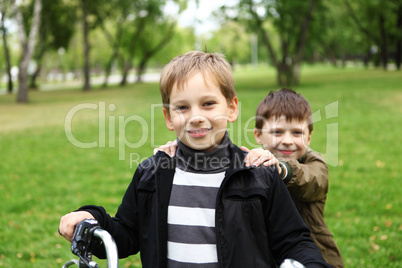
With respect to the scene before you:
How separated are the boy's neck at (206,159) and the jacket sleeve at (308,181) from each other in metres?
0.56

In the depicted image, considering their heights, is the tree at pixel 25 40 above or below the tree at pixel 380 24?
below

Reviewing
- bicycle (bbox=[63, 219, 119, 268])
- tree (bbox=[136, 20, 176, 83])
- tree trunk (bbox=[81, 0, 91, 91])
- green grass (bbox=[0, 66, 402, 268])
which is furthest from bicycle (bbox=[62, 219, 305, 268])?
tree (bbox=[136, 20, 176, 83])

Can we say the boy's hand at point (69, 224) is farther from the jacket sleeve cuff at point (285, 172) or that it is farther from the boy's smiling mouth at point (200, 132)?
the jacket sleeve cuff at point (285, 172)

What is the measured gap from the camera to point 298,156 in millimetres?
2820

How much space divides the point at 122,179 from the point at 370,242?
4.25 m

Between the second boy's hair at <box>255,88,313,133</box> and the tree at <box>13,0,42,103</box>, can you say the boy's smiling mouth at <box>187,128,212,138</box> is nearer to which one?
the second boy's hair at <box>255,88,313,133</box>

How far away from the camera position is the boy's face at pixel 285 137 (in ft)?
9.18

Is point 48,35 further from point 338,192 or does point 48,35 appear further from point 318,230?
point 318,230

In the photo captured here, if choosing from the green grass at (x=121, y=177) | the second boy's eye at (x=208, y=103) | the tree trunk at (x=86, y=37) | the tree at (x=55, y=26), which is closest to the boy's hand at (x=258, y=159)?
the second boy's eye at (x=208, y=103)

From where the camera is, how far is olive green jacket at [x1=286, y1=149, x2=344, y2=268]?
2.46 meters

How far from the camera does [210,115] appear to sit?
1.89 m

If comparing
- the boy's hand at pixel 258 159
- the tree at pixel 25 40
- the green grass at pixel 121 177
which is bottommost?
the green grass at pixel 121 177

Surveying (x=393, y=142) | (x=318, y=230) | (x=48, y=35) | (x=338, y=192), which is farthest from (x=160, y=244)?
(x=48, y=35)

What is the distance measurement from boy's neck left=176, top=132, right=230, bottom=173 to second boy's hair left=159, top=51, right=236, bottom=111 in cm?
23
